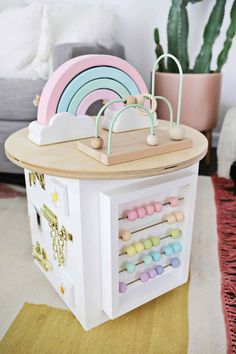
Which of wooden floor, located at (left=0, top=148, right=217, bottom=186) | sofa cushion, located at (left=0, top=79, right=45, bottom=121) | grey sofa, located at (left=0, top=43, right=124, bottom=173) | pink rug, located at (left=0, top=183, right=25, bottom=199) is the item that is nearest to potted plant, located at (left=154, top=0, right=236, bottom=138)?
wooden floor, located at (left=0, top=148, right=217, bottom=186)

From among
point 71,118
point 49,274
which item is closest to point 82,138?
point 71,118

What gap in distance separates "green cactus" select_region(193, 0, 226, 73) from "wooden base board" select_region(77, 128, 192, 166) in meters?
0.92

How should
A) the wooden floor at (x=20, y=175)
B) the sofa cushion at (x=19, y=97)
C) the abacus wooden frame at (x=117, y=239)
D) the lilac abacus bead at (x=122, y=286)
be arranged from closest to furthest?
the abacus wooden frame at (x=117, y=239) < the lilac abacus bead at (x=122, y=286) < the sofa cushion at (x=19, y=97) < the wooden floor at (x=20, y=175)

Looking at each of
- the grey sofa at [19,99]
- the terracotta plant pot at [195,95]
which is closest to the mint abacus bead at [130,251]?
the grey sofa at [19,99]

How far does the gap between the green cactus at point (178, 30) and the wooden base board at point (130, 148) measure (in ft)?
3.01

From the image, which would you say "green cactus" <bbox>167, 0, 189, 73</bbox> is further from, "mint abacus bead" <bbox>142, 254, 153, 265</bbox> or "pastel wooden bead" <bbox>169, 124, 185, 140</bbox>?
"mint abacus bead" <bbox>142, 254, 153, 265</bbox>

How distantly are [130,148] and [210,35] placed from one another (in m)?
1.09

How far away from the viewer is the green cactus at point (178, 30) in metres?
1.48

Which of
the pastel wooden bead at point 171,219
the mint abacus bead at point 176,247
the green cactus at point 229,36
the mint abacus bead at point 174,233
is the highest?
the green cactus at point 229,36

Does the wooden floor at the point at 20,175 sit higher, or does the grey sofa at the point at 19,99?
the grey sofa at the point at 19,99

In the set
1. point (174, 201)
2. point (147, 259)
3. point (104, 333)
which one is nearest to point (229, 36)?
point (174, 201)

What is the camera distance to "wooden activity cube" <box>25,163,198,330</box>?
65 centimetres

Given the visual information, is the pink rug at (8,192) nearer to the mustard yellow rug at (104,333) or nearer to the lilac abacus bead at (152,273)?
the mustard yellow rug at (104,333)

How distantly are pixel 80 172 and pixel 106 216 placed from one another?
10 centimetres
